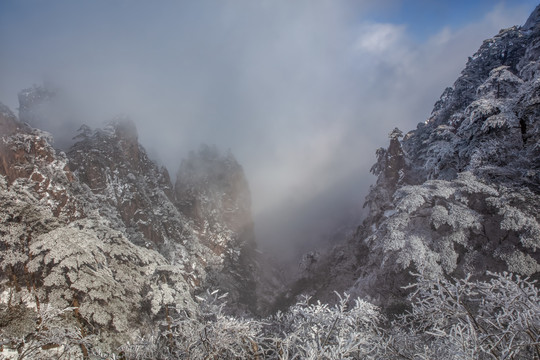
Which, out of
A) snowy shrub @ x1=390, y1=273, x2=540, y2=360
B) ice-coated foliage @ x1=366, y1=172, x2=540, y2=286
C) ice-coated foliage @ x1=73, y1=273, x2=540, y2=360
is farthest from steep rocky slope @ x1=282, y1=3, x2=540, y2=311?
snowy shrub @ x1=390, y1=273, x2=540, y2=360

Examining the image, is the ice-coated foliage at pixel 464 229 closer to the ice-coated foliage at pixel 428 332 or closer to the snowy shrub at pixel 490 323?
the ice-coated foliage at pixel 428 332

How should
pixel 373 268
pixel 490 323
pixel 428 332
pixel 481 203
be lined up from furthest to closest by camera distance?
pixel 373 268
pixel 481 203
pixel 490 323
pixel 428 332

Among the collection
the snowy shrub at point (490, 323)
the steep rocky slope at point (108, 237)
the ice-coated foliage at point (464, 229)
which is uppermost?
the steep rocky slope at point (108, 237)

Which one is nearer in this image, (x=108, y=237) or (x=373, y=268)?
(x=108, y=237)

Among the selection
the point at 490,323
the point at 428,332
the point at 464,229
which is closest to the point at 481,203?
the point at 464,229

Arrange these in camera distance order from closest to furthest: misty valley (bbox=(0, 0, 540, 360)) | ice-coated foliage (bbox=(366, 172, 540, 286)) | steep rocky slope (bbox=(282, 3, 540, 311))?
1. misty valley (bbox=(0, 0, 540, 360))
2. ice-coated foliage (bbox=(366, 172, 540, 286))
3. steep rocky slope (bbox=(282, 3, 540, 311))

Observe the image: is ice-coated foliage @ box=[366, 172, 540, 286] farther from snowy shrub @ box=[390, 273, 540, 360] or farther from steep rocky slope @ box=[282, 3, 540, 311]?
snowy shrub @ box=[390, 273, 540, 360]

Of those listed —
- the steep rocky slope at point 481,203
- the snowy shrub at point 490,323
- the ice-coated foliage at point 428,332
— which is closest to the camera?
the snowy shrub at point 490,323

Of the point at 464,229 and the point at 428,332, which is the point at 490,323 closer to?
the point at 428,332

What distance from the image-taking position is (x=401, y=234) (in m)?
12.2

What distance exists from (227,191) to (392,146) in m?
55.3

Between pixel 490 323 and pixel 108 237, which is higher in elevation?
pixel 108 237

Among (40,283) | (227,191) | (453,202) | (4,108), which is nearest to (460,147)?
(453,202)

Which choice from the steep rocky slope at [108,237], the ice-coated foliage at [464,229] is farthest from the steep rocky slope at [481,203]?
the steep rocky slope at [108,237]
